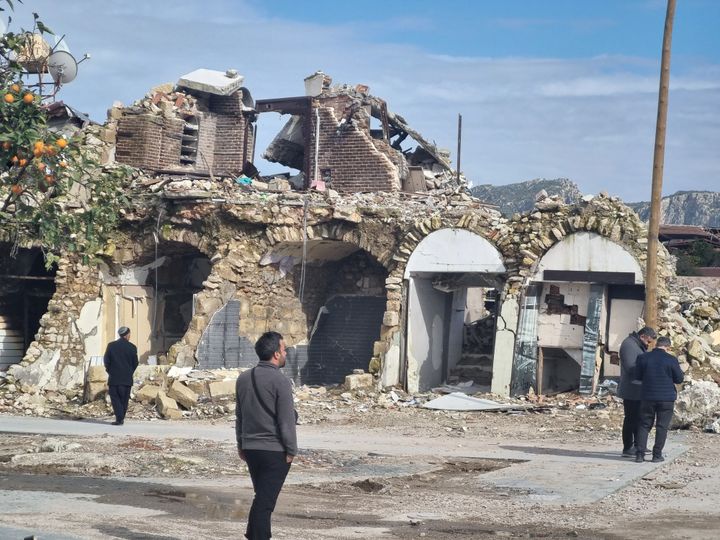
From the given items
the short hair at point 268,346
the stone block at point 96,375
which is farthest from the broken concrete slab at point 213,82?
the short hair at point 268,346

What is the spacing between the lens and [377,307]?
22.6 metres

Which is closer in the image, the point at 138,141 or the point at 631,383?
the point at 631,383

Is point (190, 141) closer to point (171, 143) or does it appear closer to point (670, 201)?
point (171, 143)

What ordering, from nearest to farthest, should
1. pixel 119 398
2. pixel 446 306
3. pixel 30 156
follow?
pixel 30 156, pixel 119 398, pixel 446 306

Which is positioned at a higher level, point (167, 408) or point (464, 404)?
point (464, 404)

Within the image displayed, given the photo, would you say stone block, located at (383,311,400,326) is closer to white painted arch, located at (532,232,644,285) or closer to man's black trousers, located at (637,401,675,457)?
white painted arch, located at (532,232,644,285)

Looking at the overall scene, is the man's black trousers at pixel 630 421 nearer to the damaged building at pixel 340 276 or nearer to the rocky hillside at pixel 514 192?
the damaged building at pixel 340 276

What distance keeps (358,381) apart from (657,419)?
9.10 metres

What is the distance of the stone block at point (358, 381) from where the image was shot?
19.8 metres

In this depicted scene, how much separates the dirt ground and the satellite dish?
11.8 m

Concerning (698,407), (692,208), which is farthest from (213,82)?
(692,208)

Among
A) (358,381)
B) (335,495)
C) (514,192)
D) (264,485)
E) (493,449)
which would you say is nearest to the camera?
(264,485)

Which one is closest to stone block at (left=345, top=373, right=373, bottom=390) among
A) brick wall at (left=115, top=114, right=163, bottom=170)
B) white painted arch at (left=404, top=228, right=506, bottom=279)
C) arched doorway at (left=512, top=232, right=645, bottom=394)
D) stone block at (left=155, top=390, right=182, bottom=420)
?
white painted arch at (left=404, top=228, right=506, bottom=279)

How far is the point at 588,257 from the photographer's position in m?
19.2
